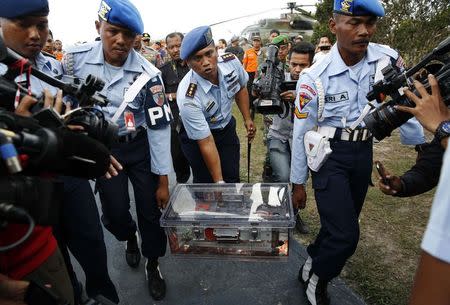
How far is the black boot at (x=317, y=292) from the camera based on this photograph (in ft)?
7.84

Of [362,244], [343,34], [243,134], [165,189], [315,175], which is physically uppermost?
[343,34]

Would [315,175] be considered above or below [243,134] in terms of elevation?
above

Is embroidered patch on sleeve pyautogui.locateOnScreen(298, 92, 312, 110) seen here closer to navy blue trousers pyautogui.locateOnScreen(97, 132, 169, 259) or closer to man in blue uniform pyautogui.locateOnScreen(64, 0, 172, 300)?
man in blue uniform pyautogui.locateOnScreen(64, 0, 172, 300)

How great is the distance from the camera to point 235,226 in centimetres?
221

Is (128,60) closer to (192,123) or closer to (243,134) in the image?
(192,123)

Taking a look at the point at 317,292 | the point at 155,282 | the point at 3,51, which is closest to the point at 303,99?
the point at 317,292

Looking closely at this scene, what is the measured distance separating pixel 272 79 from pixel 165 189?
59.5 inches

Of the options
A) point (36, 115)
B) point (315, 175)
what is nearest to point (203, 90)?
point (315, 175)

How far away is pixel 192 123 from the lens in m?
2.79

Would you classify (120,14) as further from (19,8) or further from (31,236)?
(31,236)

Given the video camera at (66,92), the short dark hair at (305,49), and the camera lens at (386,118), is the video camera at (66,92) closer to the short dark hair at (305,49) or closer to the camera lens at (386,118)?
the camera lens at (386,118)

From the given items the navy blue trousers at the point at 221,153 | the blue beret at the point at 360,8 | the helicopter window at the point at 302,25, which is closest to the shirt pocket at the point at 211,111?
the navy blue trousers at the point at 221,153

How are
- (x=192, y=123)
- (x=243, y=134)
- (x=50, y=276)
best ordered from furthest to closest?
(x=243, y=134)
(x=192, y=123)
(x=50, y=276)

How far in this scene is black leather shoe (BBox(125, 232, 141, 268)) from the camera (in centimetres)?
302
